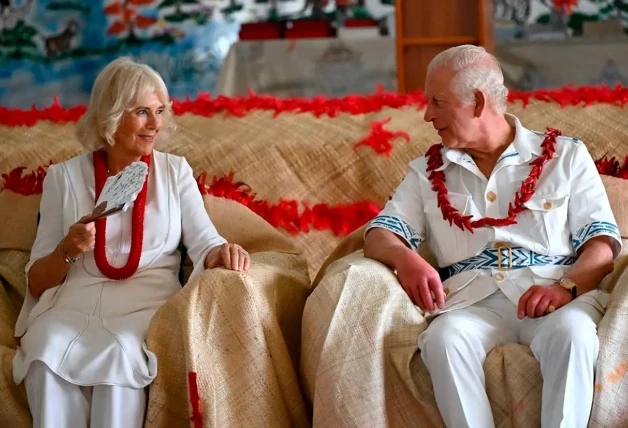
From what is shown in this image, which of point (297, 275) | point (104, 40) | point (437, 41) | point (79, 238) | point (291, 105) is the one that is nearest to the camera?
point (79, 238)

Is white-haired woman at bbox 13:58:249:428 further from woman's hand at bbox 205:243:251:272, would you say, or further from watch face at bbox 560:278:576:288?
watch face at bbox 560:278:576:288

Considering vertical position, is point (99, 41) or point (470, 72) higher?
point (470, 72)

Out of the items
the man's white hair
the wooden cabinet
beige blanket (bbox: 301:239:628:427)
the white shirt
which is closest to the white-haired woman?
beige blanket (bbox: 301:239:628:427)

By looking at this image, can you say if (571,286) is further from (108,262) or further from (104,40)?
(104,40)

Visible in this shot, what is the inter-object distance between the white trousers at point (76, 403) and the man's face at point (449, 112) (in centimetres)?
110

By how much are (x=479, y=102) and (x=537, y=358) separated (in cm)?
78

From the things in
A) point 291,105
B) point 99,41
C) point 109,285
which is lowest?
point 99,41

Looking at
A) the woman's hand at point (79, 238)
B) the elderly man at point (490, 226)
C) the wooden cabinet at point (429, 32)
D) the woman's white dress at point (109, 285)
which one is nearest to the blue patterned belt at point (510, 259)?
the elderly man at point (490, 226)

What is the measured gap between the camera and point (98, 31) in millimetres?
7422

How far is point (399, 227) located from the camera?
263cm

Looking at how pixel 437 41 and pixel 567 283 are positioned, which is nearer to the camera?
pixel 567 283

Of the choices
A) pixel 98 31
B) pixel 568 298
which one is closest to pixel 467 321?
pixel 568 298

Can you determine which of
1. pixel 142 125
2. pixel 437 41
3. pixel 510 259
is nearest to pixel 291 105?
pixel 142 125

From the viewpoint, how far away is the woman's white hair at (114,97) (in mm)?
2650
